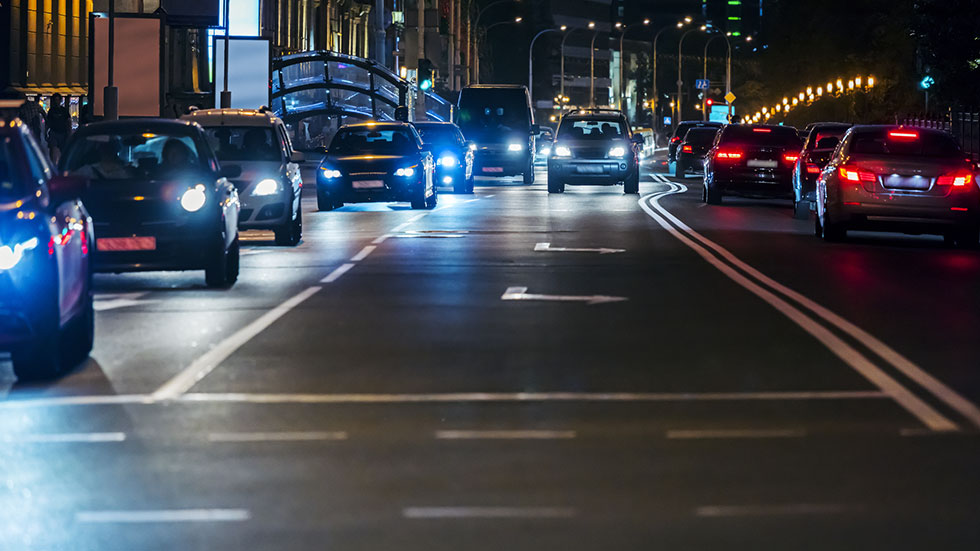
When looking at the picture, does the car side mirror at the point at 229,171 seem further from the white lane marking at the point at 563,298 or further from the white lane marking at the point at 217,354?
the white lane marking at the point at 563,298

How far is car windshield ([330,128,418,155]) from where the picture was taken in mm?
34531

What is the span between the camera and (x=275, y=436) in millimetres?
9078

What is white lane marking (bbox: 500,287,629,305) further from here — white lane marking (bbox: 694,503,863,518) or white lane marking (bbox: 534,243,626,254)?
white lane marking (bbox: 694,503,863,518)

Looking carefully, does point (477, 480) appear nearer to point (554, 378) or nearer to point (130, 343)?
point (554, 378)

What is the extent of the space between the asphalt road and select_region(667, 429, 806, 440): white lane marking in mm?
28

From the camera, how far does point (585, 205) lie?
125 feet

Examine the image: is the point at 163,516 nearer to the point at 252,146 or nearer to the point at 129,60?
the point at 252,146

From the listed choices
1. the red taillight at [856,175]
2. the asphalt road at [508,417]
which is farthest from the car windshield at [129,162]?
the red taillight at [856,175]

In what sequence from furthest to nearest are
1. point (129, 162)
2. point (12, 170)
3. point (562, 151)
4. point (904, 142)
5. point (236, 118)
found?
point (562, 151) → point (904, 142) → point (236, 118) → point (129, 162) → point (12, 170)

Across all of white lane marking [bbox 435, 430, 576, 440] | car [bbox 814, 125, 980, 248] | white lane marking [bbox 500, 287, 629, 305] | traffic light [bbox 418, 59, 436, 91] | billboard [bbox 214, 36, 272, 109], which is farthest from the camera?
→ traffic light [bbox 418, 59, 436, 91]

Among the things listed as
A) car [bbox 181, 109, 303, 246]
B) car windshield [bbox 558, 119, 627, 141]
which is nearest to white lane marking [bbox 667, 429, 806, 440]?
car [bbox 181, 109, 303, 246]

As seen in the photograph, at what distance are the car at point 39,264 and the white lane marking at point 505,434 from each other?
9.46 ft

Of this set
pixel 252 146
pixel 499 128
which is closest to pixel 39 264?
pixel 252 146

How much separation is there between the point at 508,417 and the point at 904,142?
17.5 metres
